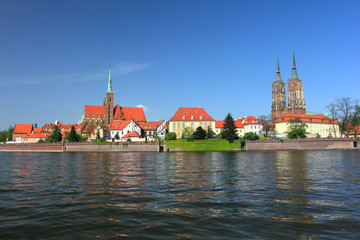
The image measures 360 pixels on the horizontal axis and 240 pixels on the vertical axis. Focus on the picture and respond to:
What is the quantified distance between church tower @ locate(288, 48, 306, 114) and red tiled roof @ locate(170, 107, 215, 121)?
86.8 meters

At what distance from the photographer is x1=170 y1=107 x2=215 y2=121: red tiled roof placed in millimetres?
95375

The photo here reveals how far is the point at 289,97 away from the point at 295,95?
431 cm

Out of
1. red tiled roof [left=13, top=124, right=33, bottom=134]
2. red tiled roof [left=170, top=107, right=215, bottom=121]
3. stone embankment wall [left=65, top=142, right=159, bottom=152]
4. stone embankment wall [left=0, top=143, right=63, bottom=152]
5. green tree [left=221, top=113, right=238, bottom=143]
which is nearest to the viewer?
green tree [left=221, top=113, right=238, bottom=143]

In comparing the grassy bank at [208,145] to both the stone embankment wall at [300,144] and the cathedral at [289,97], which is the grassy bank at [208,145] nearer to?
the stone embankment wall at [300,144]

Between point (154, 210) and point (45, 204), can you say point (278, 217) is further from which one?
point (45, 204)

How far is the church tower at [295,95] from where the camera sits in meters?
162

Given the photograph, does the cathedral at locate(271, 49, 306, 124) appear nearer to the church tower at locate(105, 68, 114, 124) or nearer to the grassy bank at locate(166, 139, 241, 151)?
the church tower at locate(105, 68, 114, 124)

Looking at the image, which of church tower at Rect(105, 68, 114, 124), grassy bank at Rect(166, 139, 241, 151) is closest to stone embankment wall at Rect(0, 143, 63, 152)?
grassy bank at Rect(166, 139, 241, 151)

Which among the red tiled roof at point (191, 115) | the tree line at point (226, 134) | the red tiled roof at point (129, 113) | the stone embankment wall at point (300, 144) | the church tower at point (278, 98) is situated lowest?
the stone embankment wall at point (300, 144)

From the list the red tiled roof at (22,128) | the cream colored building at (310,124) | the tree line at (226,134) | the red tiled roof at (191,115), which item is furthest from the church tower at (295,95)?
the red tiled roof at (22,128)

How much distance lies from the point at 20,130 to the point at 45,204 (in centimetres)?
12488

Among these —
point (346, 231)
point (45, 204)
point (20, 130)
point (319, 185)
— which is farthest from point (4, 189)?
point (20, 130)

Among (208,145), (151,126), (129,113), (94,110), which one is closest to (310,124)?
(208,145)

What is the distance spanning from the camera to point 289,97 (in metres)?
169
